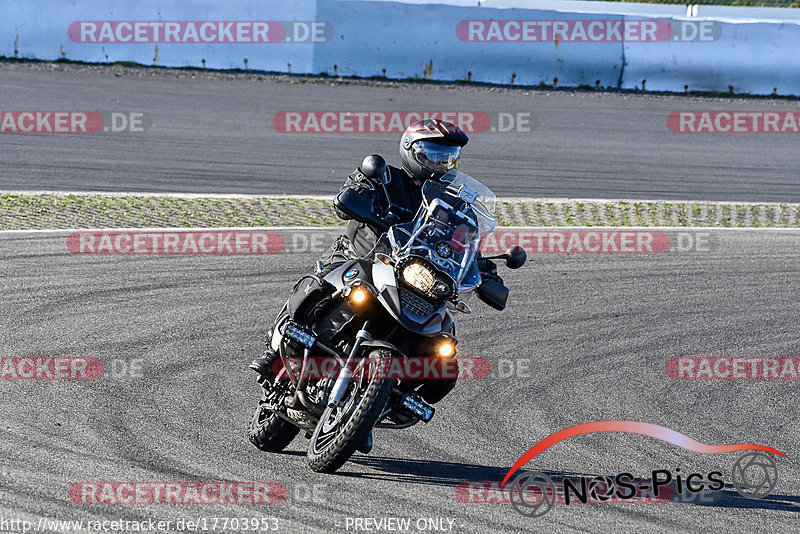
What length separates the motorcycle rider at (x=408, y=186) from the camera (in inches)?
232

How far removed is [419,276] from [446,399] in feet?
6.92

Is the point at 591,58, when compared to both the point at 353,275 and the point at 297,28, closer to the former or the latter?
the point at 297,28

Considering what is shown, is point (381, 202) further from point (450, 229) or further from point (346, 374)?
point (346, 374)

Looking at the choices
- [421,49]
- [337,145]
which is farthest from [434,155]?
[421,49]

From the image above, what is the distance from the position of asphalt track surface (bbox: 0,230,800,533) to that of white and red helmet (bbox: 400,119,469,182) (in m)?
1.68

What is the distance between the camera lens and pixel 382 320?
5844mm

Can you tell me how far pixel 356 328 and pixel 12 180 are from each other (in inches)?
328

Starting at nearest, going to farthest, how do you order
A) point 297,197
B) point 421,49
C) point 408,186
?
1. point 408,186
2. point 297,197
3. point 421,49

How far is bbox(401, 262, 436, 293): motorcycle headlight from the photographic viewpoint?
5516 mm

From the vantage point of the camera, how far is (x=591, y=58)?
A: 18.6 metres

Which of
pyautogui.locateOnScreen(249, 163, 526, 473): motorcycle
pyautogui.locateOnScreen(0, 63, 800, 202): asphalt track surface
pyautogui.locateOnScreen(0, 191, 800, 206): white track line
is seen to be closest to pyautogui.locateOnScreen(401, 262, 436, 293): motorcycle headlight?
pyautogui.locateOnScreen(249, 163, 526, 473): motorcycle

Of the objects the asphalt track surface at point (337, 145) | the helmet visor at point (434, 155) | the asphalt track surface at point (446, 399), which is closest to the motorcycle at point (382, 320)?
the helmet visor at point (434, 155)

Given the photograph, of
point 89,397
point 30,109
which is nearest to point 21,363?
point 89,397

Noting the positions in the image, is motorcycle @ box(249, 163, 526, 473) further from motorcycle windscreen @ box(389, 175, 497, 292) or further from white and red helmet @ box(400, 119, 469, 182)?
white and red helmet @ box(400, 119, 469, 182)
